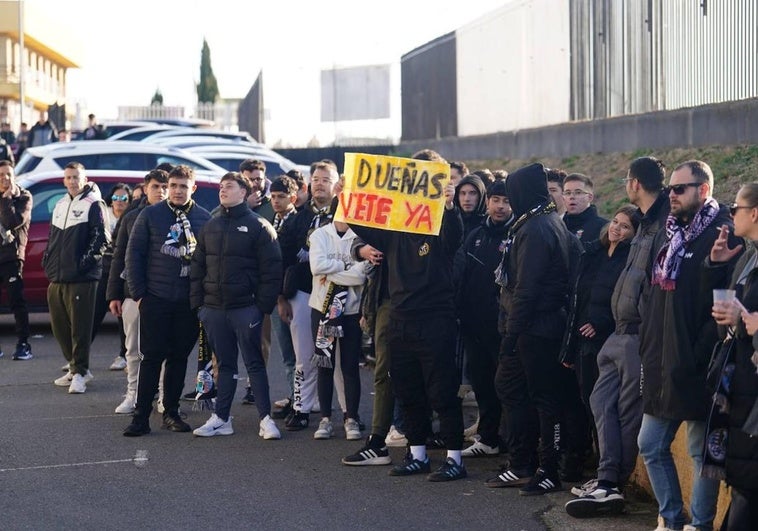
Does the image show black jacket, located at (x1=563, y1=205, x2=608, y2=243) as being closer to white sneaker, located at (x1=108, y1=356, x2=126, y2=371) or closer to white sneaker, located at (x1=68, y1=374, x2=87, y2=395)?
white sneaker, located at (x1=68, y1=374, x2=87, y2=395)

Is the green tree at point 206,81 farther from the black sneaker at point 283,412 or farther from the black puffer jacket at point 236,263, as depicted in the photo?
the black puffer jacket at point 236,263

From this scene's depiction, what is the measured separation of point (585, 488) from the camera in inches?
312

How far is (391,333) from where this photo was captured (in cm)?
885

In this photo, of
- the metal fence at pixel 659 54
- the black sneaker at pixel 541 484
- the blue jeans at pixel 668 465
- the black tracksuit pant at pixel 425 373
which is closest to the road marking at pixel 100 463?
the black tracksuit pant at pixel 425 373

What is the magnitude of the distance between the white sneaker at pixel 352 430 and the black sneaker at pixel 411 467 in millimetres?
1109

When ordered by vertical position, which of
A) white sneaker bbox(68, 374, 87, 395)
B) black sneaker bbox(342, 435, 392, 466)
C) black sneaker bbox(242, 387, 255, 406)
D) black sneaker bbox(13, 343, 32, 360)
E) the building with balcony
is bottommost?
black sneaker bbox(342, 435, 392, 466)

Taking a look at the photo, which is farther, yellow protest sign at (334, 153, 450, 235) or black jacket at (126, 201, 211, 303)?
black jacket at (126, 201, 211, 303)

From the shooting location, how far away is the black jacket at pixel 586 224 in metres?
8.96

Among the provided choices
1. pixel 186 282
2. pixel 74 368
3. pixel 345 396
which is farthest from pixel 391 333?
pixel 74 368

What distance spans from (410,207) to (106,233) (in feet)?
15.5

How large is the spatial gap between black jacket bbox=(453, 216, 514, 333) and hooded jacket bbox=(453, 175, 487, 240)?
0.83ft

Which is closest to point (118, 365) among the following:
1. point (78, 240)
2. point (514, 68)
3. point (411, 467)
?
point (78, 240)

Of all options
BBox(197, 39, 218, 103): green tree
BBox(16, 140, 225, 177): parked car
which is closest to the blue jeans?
BBox(16, 140, 225, 177): parked car

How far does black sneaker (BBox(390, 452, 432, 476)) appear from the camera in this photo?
8.85m
